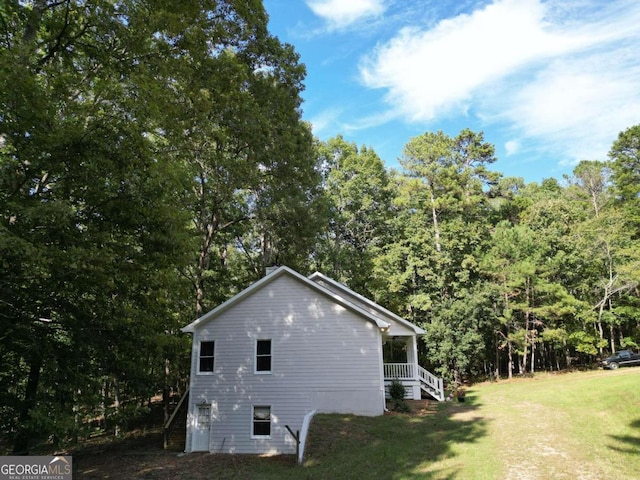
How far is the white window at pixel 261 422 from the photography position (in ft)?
50.2

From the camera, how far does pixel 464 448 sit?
1030 cm

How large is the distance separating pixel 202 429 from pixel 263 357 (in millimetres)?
3748

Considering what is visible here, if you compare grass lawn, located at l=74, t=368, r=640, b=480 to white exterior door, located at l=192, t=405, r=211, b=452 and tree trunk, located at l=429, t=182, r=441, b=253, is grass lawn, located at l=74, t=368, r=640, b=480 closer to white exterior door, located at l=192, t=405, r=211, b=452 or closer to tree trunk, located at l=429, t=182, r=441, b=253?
white exterior door, located at l=192, t=405, r=211, b=452

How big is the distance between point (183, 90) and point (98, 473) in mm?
12942

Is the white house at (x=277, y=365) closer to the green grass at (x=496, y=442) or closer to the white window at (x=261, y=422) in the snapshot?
the white window at (x=261, y=422)

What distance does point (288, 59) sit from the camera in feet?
62.1

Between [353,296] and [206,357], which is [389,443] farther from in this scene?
[353,296]

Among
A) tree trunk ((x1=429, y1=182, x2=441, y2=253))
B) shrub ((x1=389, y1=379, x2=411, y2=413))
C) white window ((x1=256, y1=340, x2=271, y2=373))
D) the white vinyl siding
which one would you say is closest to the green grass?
shrub ((x1=389, y1=379, x2=411, y2=413))

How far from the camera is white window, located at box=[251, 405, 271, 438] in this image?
15.3m

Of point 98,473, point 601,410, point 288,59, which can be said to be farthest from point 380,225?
point 98,473

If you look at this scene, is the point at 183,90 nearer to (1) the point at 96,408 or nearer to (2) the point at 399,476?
(1) the point at 96,408

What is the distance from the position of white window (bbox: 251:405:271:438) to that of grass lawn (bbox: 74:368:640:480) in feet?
3.59

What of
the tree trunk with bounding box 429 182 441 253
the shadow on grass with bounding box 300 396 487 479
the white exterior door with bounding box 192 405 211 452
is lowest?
the white exterior door with bounding box 192 405 211 452

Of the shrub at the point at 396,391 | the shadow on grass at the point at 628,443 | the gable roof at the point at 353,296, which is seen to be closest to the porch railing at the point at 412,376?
the shrub at the point at 396,391
